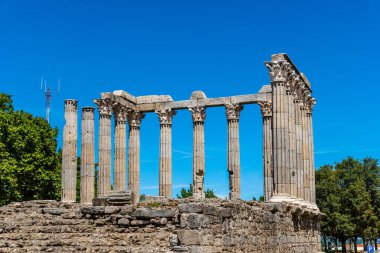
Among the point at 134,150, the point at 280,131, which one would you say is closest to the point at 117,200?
the point at 280,131

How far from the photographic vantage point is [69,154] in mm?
37812

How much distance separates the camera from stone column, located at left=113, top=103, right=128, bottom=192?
39.7m

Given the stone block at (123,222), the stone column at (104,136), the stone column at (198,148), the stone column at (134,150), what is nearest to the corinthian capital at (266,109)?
the stone column at (198,148)

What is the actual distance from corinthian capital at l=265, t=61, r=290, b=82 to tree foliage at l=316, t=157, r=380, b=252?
110 feet

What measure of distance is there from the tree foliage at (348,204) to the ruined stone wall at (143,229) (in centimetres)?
3977

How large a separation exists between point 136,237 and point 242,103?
22.8m

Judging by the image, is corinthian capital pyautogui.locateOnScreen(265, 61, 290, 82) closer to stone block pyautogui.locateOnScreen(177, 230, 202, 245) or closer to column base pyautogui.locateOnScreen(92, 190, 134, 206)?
column base pyautogui.locateOnScreen(92, 190, 134, 206)

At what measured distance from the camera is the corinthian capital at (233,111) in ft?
128

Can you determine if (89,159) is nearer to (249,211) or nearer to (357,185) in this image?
(249,211)

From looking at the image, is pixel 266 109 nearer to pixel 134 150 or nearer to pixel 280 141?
pixel 134 150

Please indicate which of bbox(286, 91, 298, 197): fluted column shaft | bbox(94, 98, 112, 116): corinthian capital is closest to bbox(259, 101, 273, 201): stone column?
bbox(286, 91, 298, 197): fluted column shaft

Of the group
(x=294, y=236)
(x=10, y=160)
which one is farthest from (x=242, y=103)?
(x=10, y=160)

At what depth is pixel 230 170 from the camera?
39.1 metres

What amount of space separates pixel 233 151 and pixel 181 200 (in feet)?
54.0
